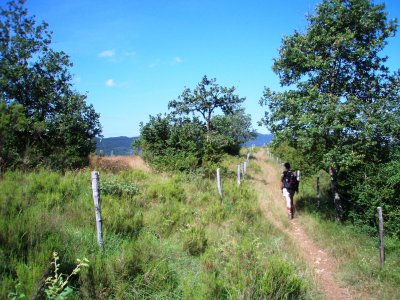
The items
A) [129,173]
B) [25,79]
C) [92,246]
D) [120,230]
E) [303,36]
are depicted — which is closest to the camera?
[92,246]

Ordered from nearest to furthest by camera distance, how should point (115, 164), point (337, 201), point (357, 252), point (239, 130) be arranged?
point (357, 252) < point (337, 201) < point (115, 164) < point (239, 130)

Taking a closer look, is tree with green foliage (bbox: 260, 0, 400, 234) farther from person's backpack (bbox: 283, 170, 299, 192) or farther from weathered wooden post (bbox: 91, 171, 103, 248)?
weathered wooden post (bbox: 91, 171, 103, 248)

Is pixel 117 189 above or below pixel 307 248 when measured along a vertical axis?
above

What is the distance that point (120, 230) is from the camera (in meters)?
6.68

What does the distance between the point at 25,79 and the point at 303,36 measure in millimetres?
14415

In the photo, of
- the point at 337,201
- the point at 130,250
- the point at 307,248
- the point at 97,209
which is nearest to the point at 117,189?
the point at 97,209

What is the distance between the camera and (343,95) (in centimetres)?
1070

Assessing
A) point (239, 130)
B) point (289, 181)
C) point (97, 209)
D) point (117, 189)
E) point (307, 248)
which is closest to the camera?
point (97, 209)

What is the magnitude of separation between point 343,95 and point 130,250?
30.5ft

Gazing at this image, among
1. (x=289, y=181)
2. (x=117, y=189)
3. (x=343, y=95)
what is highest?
(x=343, y=95)

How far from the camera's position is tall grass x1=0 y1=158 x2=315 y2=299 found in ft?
14.6

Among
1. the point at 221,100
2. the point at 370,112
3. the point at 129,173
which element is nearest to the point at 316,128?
the point at 370,112

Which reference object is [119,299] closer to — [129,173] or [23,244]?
[23,244]

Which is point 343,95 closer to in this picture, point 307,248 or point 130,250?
point 307,248
